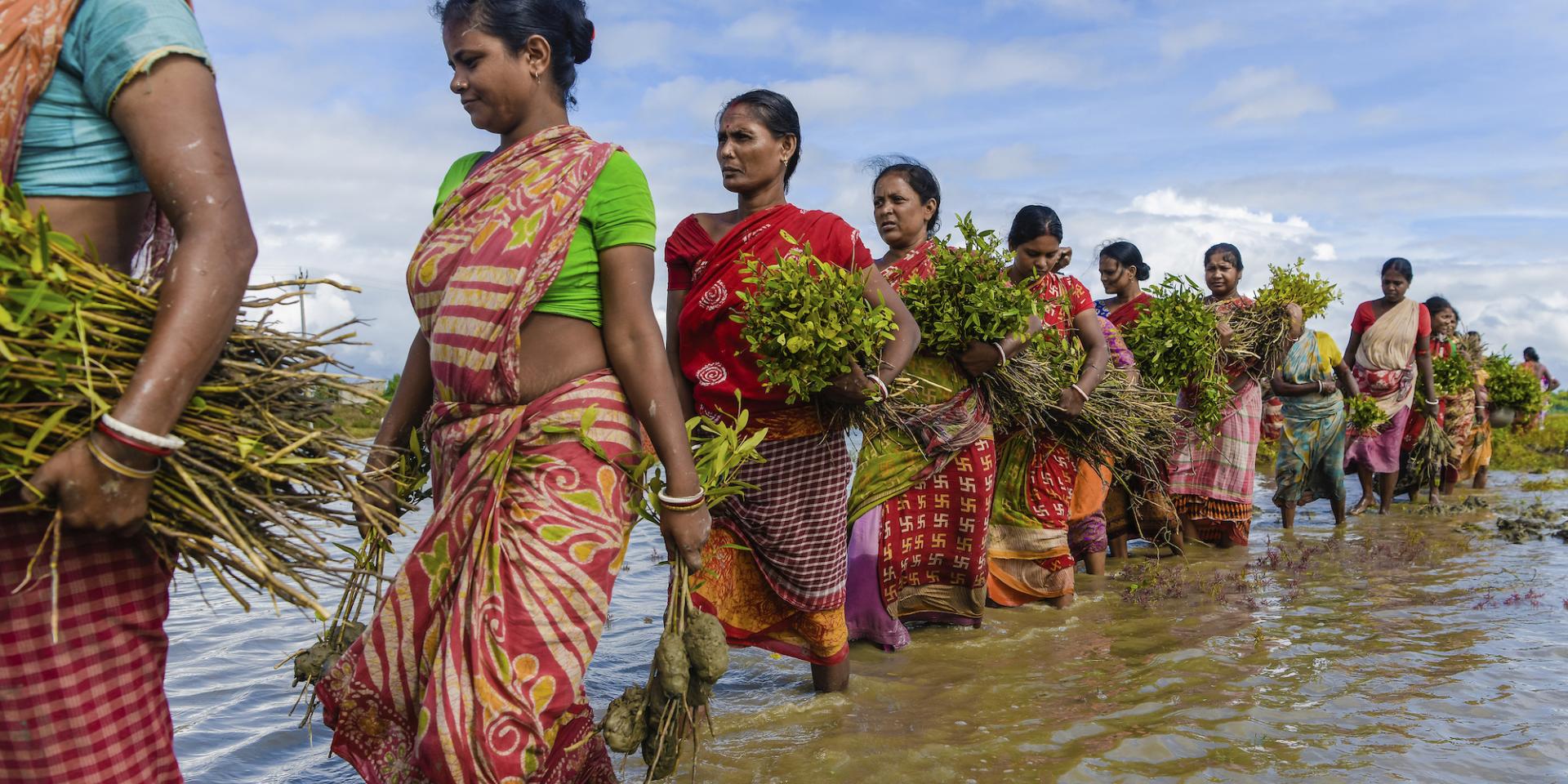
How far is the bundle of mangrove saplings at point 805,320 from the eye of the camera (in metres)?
4.04

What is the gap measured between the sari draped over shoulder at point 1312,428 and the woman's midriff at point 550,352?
27.8 feet

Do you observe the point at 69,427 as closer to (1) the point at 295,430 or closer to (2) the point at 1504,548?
(1) the point at 295,430

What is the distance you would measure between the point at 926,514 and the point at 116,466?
13.5ft

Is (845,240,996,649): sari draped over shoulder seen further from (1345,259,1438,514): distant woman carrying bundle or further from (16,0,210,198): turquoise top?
(1345,259,1438,514): distant woman carrying bundle

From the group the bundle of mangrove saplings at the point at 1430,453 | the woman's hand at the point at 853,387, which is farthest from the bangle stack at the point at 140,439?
the bundle of mangrove saplings at the point at 1430,453

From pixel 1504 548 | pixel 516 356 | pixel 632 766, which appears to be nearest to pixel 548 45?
pixel 516 356

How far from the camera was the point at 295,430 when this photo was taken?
218 centimetres

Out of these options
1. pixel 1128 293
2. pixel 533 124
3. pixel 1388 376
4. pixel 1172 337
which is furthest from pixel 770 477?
pixel 1388 376

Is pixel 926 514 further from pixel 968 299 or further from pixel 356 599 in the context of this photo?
pixel 356 599

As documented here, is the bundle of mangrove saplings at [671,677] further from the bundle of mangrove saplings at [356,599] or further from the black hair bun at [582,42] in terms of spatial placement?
the black hair bun at [582,42]

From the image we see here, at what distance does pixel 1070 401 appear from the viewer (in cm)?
632

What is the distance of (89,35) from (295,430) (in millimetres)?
782

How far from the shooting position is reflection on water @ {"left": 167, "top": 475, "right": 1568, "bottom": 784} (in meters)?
3.98

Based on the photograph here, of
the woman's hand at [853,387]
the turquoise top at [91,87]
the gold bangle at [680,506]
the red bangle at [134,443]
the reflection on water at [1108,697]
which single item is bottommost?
the reflection on water at [1108,697]
